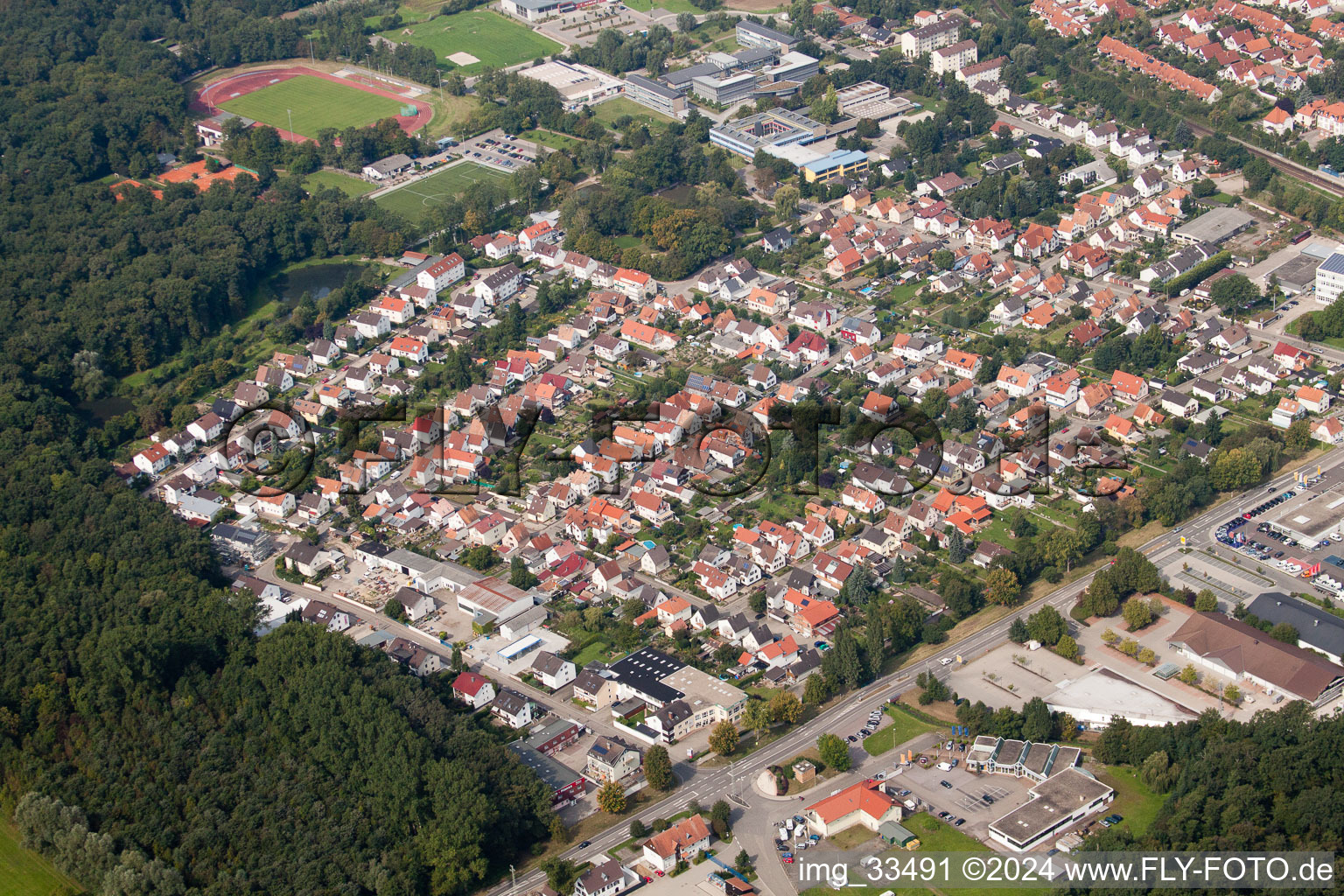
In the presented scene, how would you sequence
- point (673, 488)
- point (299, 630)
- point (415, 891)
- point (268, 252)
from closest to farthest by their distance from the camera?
point (415, 891) → point (299, 630) → point (673, 488) → point (268, 252)

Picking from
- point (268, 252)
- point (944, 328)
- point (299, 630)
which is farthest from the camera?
point (268, 252)

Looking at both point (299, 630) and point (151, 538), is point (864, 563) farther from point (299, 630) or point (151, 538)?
point (151, 538)

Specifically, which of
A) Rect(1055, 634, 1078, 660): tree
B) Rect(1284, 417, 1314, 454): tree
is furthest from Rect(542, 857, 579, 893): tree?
Rect(1284, 417, 1314, 454): tree

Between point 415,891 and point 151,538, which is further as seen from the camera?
point 151,538

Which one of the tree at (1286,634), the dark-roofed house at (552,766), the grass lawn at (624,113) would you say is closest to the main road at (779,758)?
the dark-roofed house at (552,766)

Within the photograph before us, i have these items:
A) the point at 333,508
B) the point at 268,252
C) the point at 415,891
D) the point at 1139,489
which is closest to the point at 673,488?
the point at 333,508

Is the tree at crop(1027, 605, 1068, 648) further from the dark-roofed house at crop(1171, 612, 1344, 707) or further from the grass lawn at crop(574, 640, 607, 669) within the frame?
the grass lawn at crop(574, 640, 607, 669)
